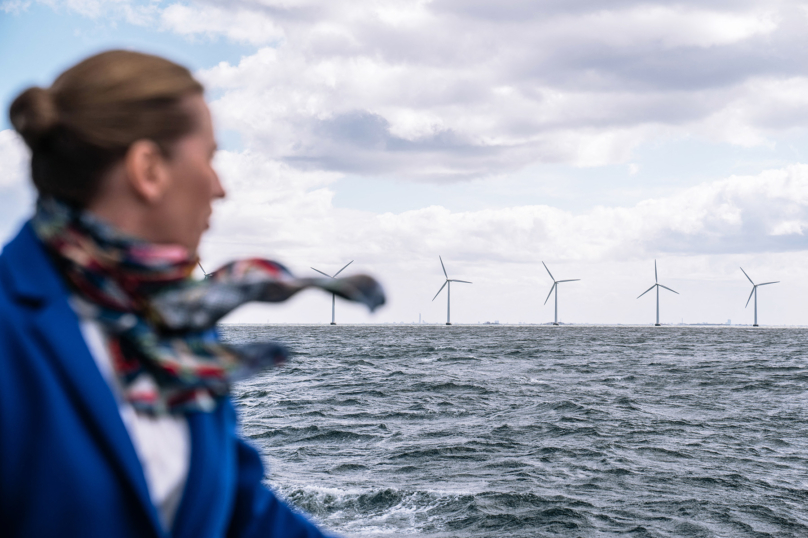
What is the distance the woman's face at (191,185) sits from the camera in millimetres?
1364

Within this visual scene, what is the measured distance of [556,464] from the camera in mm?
20906

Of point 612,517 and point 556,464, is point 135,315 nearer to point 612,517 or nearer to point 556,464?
point 612,517

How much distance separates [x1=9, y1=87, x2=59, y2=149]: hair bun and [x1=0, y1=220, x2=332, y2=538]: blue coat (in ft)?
0.56

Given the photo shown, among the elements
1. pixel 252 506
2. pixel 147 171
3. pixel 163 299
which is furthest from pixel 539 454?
pixel 147 171

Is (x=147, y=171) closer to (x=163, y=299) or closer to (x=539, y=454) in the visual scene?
(x=163, y=299)

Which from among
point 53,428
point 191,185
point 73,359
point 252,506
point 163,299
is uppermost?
point 191,185

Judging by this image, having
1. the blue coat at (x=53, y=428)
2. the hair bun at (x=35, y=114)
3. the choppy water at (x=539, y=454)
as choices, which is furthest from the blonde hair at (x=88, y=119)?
the choppy water at (x=539, y=454)

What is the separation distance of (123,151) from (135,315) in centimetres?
30

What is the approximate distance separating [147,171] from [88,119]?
0.13 meters

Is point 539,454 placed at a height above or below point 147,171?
below

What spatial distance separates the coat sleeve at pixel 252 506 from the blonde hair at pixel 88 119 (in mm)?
772

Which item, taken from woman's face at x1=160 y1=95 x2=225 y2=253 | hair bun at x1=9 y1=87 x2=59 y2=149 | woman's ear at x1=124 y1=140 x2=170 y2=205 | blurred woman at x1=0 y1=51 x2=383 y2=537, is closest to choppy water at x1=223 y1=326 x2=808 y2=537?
blurred woman at x1=0 y1=51 x2=383 y2=537

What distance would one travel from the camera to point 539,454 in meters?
22.2

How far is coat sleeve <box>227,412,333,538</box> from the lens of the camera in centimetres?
176
